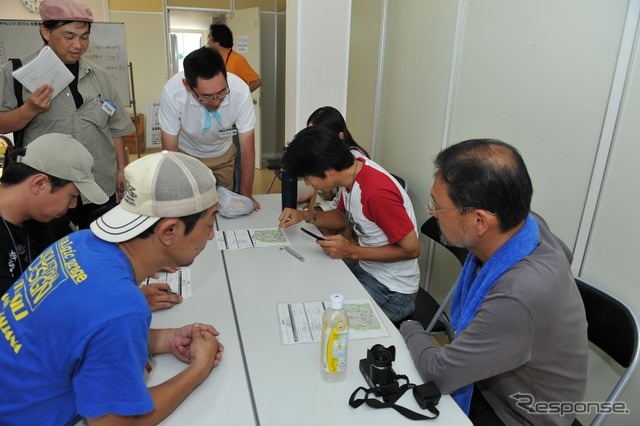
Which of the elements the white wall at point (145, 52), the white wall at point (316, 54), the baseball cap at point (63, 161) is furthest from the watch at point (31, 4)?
the baseball cap at point (63, 161)

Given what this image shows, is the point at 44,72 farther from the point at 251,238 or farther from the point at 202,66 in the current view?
the point at 251,238

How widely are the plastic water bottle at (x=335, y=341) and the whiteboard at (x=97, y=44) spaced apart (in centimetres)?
365

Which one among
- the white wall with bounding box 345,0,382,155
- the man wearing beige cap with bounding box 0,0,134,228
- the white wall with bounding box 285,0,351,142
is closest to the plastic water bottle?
the man wearing beige cap with bounding box 0,0,134,228

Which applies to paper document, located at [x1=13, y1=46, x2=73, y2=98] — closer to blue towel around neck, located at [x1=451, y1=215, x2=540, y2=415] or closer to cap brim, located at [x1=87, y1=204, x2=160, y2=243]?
cap brim, located at [x1=87, y1=204, x2=160, y2=243]

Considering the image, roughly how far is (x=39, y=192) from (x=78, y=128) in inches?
42.0

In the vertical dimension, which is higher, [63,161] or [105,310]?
[63,161]

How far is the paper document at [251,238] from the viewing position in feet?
6.47

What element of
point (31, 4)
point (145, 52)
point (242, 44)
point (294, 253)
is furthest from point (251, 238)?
point (31, 4)

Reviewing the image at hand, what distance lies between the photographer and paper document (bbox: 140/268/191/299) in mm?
1547

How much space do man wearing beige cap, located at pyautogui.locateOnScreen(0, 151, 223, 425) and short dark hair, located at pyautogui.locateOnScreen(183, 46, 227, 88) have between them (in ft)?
4.46

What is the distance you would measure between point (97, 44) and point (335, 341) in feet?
14.1

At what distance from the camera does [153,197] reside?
916mm

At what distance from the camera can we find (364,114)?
3668mm

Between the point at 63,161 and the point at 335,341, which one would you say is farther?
the point at 63,161
